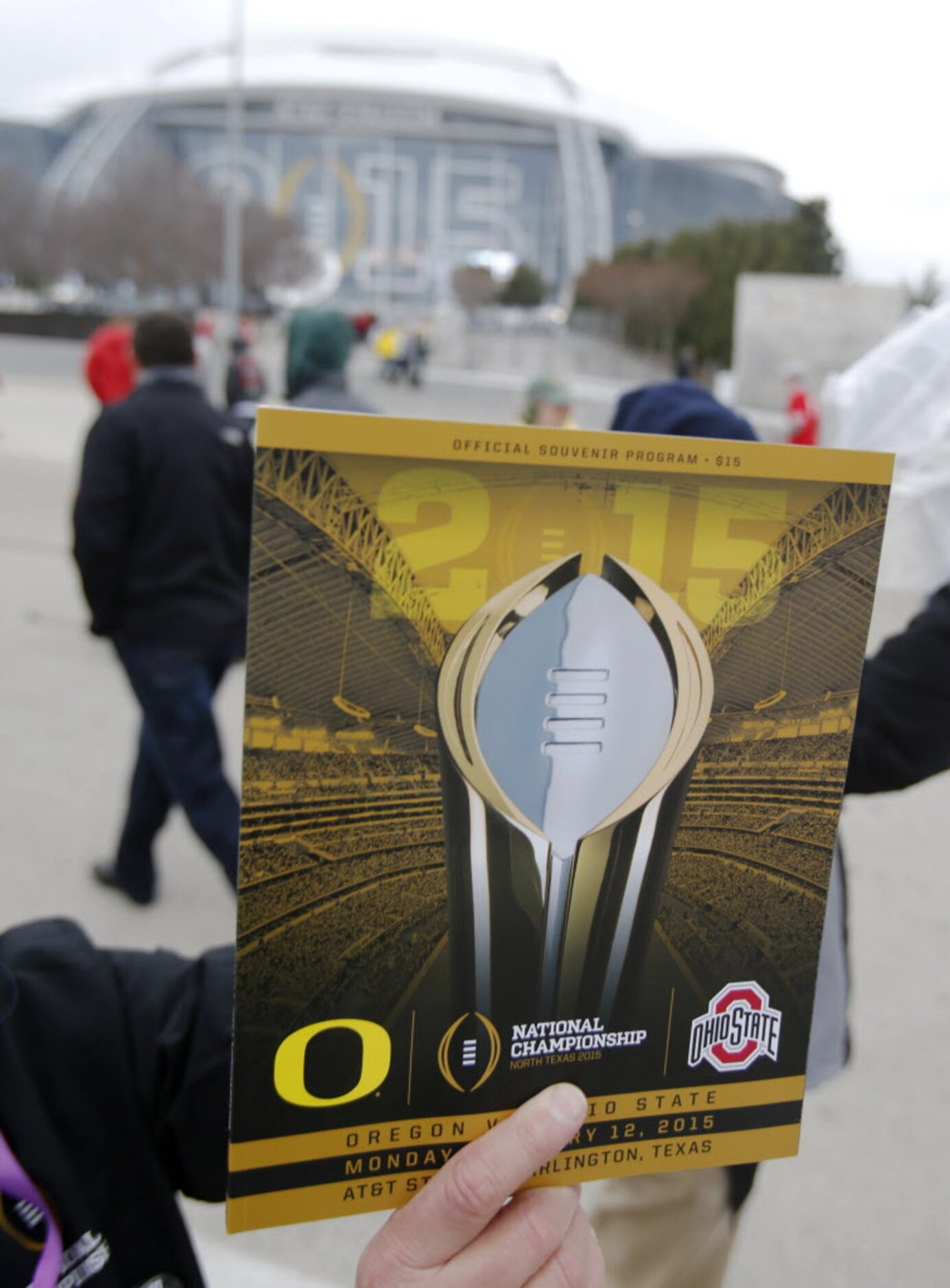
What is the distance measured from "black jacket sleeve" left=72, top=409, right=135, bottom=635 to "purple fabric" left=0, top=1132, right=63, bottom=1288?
83.9 inches

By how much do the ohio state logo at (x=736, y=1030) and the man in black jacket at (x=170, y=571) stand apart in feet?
7.27

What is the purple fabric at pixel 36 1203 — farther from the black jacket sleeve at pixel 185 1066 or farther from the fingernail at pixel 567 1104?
the fingernail at pixel 567 1104

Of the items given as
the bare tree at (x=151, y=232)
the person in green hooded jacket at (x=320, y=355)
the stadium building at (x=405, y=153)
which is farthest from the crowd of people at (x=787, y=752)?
the stadium building at (x=405, y=153)

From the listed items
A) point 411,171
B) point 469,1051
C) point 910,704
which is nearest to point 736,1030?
point 469,1051

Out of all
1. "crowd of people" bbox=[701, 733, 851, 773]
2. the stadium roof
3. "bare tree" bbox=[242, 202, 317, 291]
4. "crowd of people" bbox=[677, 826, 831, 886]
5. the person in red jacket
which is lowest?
"bare tree" bbox=[242, 202, 317, 291]

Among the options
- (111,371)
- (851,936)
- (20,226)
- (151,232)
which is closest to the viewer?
(851,936)

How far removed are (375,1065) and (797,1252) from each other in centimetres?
189

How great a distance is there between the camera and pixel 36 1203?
88 cm

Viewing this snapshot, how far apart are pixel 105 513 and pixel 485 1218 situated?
7.92 feet

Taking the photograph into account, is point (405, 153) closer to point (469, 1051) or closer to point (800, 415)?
point (800, 415)

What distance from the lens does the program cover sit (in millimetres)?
628

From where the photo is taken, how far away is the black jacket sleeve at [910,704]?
4.66 ft

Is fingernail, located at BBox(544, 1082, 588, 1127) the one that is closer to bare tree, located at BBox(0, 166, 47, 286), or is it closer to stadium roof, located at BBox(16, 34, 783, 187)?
bare tree, located at BBox(0, 166, 47, 286)

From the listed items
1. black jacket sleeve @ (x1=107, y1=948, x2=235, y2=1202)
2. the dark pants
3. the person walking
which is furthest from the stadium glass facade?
black jacket sleeve @ (x1=107, y1=948, x2=235, y2=1202)
